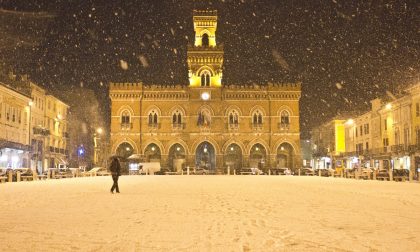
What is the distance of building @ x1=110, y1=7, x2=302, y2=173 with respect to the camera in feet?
179

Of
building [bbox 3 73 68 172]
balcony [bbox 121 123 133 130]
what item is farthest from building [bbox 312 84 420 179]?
building [bbox 3 73 68 172]

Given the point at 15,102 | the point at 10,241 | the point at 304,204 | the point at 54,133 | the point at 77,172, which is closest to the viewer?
the point at 10,241

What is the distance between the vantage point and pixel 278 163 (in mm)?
55844

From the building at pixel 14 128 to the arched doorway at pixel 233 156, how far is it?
22.3 m

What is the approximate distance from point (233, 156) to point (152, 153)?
9614 mm

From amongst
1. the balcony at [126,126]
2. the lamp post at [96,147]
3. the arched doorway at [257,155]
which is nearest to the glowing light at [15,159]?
the balcony at [126,126]

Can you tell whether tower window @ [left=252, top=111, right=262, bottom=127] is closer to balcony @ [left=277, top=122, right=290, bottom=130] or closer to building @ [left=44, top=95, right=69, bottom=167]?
balcony @ [left=277, top=122, right=290, bottom=130]

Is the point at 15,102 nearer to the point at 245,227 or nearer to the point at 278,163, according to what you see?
the point at 278,163

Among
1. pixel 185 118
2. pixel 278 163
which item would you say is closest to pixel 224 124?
pixel 185 118

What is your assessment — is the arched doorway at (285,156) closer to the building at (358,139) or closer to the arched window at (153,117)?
the building at (358,139)

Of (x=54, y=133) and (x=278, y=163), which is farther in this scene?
(x=54, y=133)

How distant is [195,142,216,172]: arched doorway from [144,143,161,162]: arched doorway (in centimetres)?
476

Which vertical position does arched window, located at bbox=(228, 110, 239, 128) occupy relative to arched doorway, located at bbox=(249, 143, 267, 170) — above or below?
above

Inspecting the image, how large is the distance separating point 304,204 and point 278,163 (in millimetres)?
43018
